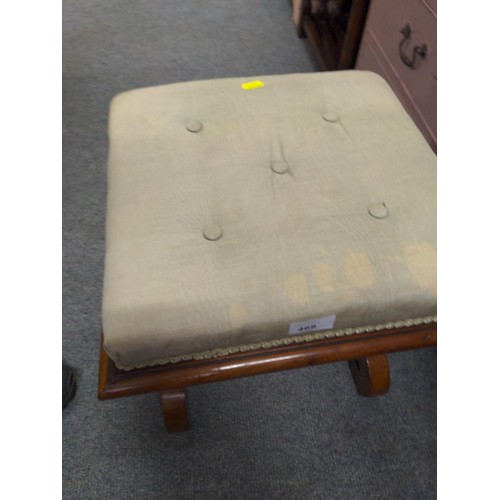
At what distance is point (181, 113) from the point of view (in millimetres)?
631

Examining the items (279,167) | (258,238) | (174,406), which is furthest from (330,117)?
(174,406)

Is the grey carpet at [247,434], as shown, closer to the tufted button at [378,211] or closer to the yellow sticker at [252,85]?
the tufted button at [378,211]

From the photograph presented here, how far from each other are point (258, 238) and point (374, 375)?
1.06 feet

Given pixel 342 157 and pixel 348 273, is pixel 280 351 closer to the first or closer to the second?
pixel 348 273

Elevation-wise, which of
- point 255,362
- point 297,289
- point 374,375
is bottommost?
point 374,375

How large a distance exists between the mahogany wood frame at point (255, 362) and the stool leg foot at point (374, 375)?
11 centimetres

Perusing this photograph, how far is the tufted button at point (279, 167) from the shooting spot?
56 cm

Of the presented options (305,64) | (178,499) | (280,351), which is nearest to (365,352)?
(280,351)

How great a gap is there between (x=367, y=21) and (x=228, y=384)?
0.93m

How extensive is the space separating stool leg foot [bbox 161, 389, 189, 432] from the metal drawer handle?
751 mm

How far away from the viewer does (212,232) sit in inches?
19.6

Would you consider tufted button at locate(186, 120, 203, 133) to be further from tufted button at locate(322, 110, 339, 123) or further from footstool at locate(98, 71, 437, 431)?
tufted button at locate(322, 110, 339, 123)

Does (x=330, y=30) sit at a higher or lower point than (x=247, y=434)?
higher

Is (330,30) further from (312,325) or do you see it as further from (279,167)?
(312,325)
